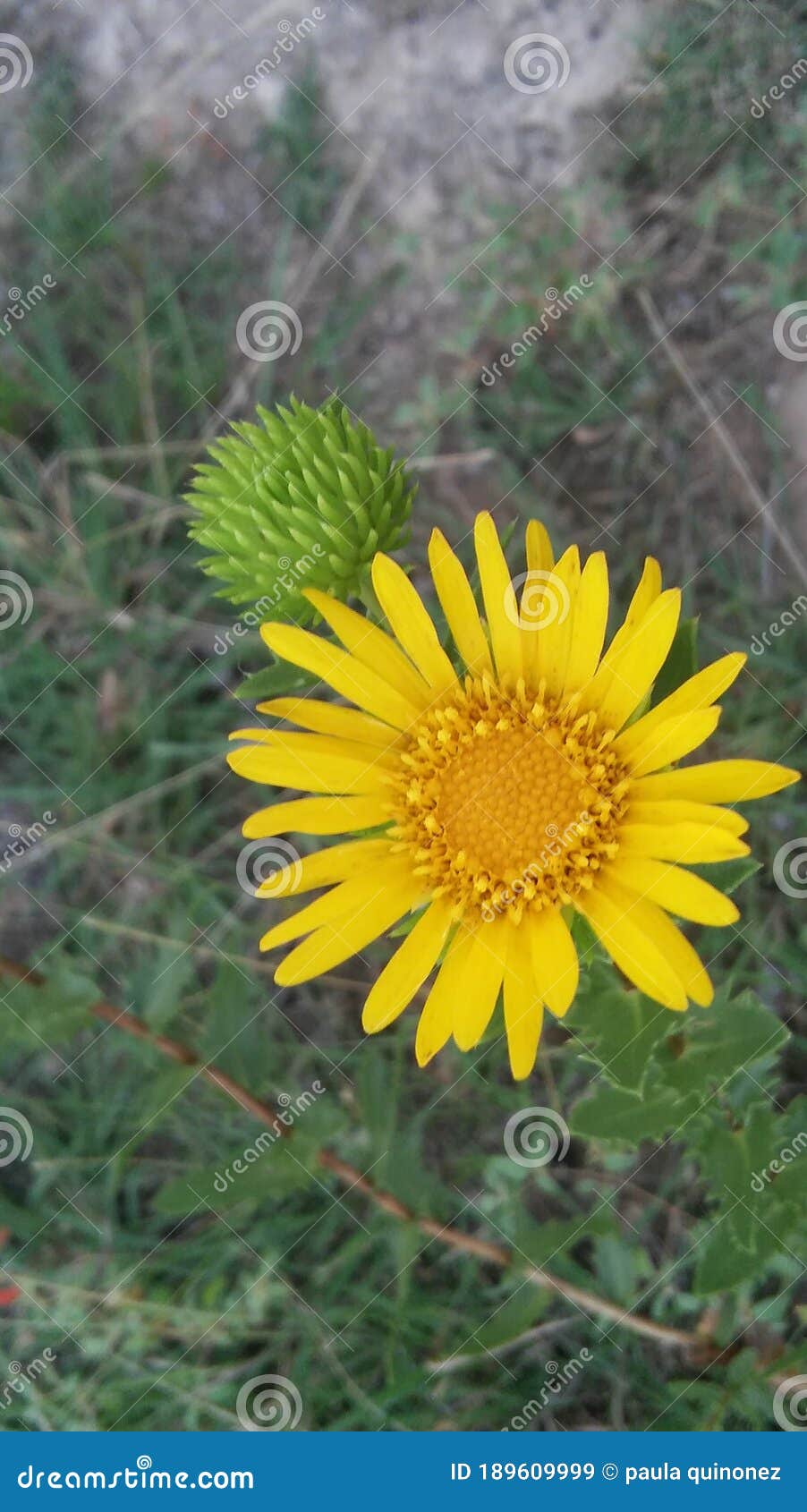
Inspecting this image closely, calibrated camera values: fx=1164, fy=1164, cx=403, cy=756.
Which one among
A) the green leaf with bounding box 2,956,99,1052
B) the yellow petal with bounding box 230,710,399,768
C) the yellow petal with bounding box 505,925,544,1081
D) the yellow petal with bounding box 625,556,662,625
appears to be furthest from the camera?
the green leaf with bounding box 2,956,99,1052

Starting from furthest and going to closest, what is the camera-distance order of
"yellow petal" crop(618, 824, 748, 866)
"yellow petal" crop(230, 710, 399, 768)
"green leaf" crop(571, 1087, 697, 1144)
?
"green leaf" crop(571, 1087, 697, 1144) < "yellow petal" crop(230, 710, 399, 768) < "yellow petal" crop(618, 824, 748, 866)

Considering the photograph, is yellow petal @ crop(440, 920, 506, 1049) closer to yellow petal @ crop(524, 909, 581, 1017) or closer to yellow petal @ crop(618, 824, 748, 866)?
yellow petal @ crop(524, 909, 581, 1017)

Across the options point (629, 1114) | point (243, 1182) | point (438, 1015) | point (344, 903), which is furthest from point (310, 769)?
point (243, 1182)

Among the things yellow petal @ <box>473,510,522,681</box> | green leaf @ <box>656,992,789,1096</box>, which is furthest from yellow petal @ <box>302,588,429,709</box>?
green leaf @ <box>656,992,789,1096</box>

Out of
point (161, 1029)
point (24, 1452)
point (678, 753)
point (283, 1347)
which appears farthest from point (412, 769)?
point (24, 1452)

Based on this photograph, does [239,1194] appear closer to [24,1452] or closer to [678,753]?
[24,1452]

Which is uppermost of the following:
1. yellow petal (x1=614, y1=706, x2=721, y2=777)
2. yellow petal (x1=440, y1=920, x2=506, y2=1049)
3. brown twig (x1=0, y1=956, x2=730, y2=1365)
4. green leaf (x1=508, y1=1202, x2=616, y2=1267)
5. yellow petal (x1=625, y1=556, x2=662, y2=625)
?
yellow petal (x1=625, y1=556, x2=662, y2=625)
